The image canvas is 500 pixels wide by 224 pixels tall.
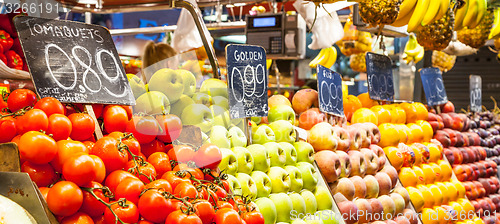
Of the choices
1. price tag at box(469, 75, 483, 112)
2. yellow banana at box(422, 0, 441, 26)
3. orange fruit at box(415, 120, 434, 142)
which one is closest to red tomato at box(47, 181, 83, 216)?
yellow banana at box(422, 0, 441, 26)

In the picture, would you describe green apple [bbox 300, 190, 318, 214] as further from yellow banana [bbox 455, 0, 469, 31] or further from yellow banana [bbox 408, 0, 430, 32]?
yellow banana [bbox 455, 0, 469, 31]

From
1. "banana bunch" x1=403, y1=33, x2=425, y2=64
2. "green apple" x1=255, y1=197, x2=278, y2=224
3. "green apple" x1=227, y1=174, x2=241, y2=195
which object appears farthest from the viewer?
"banana bunch" x1=403, y1=33, x2=425, y2=64

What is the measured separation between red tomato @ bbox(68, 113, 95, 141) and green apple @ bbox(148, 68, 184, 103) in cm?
58

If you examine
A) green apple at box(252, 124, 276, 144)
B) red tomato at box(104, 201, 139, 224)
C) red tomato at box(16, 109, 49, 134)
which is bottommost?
green apple at box(252, 124, 276, 144)

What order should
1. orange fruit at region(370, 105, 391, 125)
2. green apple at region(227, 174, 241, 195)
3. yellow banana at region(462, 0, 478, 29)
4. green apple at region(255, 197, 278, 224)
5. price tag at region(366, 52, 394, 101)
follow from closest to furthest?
green apple at region(227, 174, 241, 195) → green apple at region(255, 197, 278, 224) → orange fruit at region(370, 105, 391, 125) → price tag at region(366, 52, 394, 101) → yellow banana at region(462, 0, 478, 29)

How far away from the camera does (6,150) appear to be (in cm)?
149

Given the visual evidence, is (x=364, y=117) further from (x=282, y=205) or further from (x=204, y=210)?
(x=204, y=210)

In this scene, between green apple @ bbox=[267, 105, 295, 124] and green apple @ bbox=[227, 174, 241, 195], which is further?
green apple @ bbox=[267, 105, 295, 124]

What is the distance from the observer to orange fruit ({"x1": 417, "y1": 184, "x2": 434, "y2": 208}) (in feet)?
12.1

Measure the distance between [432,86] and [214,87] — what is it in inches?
114

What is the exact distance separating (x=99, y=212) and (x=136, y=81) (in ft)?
2.94

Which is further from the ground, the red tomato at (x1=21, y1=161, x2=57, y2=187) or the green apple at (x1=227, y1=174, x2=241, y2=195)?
the red tomato at (x1=21, y1=161, x2=57, y2=187)

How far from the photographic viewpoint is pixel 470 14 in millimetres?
4359

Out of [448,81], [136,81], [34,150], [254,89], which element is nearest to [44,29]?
[136,81]
